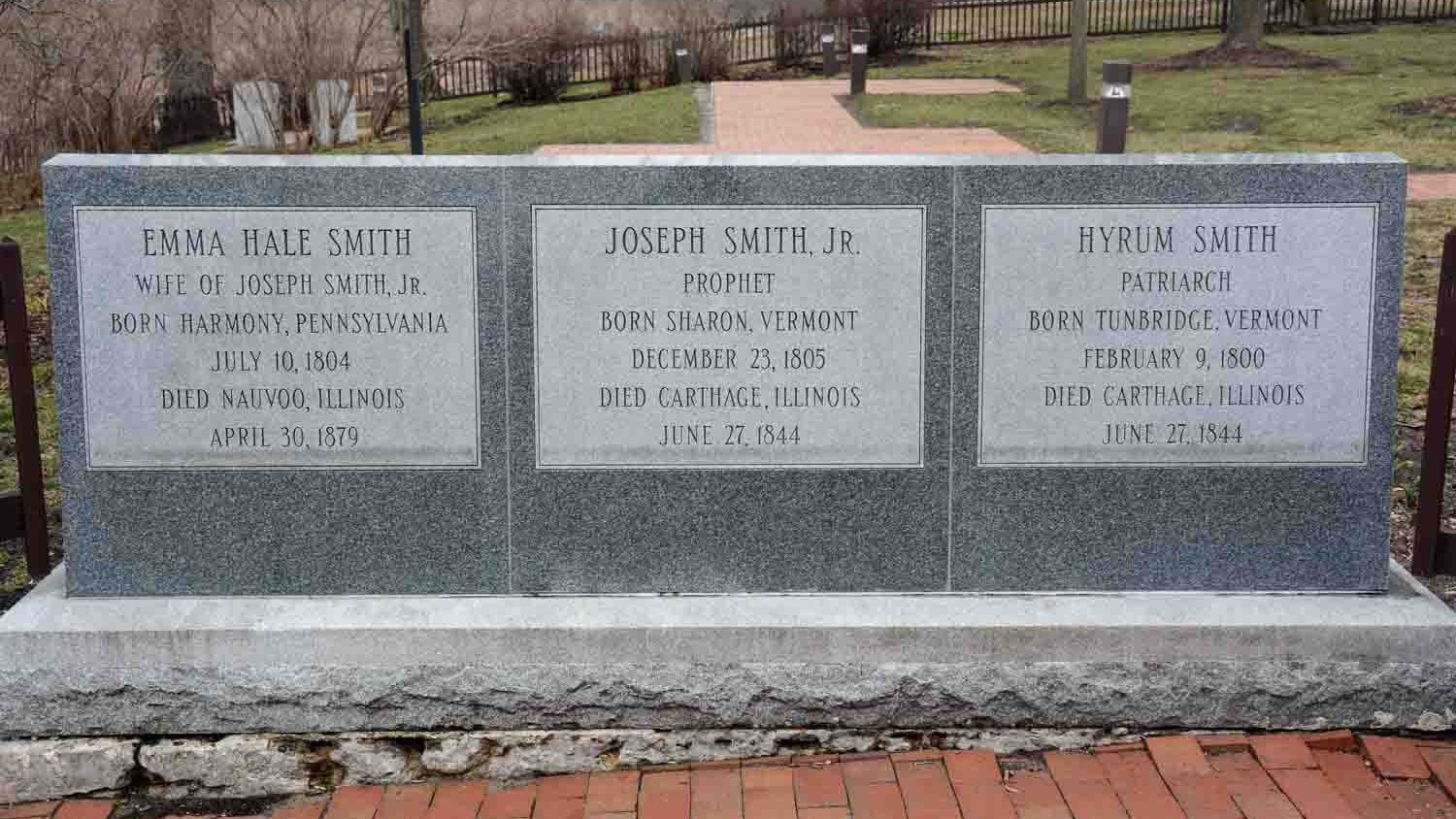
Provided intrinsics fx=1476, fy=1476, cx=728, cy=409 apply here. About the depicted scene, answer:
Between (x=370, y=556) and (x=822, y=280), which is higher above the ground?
(x=822, y=280)

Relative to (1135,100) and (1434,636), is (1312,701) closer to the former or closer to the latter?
(1434,636)

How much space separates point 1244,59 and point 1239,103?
5283 mm

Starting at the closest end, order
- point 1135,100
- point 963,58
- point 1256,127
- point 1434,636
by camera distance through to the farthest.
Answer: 1. point 1434,636
2. point 1256,127
3. point 1135,100
4. point 963,58

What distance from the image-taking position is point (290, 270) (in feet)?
12.8

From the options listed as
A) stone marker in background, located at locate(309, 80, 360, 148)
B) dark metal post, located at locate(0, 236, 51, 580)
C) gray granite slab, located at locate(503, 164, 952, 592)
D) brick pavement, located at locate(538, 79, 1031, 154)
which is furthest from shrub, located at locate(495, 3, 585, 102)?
gray granite slab, located at locate(503, 164, 952, 592)

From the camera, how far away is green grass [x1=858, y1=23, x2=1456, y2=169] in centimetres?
1452

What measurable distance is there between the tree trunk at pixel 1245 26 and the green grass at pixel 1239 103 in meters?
1.16

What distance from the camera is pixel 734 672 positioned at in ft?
12.5

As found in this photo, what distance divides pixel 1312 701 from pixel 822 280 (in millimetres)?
1677

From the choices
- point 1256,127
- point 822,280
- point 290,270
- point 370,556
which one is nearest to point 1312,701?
point 822,280

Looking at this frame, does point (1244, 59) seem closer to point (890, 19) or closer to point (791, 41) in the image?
point (890, 19)

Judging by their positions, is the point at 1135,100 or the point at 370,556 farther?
the point at 1135,100

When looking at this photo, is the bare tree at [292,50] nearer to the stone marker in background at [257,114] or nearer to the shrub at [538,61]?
the stone marker in background at [257,114]

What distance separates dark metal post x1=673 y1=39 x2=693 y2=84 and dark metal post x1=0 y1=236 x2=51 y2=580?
72.1 feet
